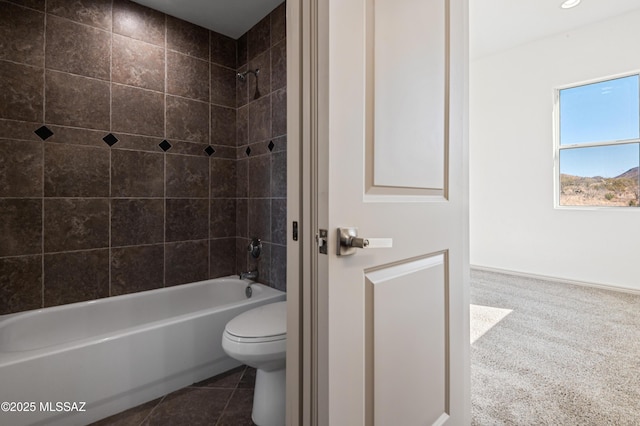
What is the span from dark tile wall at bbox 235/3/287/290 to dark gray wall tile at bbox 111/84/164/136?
634mm

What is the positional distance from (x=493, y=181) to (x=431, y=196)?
3.71m

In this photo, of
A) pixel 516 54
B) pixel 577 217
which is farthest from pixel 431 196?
pixel 516 54

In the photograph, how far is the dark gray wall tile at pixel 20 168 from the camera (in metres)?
1.76

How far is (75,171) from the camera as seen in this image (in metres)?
1.97

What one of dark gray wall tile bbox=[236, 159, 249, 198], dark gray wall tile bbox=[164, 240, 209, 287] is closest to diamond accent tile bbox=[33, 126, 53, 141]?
dark gray wall tile bbox=[164, 240, 209, 287]

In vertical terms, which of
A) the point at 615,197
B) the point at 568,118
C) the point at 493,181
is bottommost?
the point at 615,197

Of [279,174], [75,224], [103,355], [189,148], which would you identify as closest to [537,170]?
[279,174]

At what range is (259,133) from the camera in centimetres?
244

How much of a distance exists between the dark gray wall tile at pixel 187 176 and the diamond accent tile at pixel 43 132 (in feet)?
2.22

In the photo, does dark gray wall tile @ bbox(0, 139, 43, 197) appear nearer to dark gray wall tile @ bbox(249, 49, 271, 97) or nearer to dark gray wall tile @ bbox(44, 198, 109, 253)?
dark gray wall tile @ bbox(44, 198, 109, 253)

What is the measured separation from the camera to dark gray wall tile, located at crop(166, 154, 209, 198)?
92.3 inches

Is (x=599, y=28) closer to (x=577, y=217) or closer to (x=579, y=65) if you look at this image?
(x=579, y=65)

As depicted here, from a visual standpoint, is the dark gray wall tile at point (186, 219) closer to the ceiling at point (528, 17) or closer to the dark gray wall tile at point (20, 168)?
the dark gray wall tile at point (20, 168)

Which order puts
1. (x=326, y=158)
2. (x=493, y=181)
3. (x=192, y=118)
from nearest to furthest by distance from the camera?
1. (x=326, y=158)
2. (x=192, y=118)
3. (x=493, y=181)
